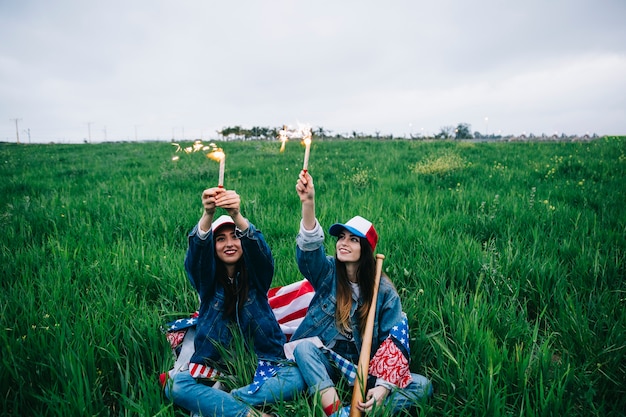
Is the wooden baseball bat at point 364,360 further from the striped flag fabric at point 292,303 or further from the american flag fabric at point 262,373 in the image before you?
the striped flag fabric at point 292,303

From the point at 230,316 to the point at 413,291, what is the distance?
4.96 ft

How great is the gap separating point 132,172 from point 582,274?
31.7 ft

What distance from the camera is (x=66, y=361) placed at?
1824mm

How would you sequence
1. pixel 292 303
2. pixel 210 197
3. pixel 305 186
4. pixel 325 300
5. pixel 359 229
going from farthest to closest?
pixel 292 303 → pixel 325 300 → pixel 359 229 → pixel 305 186 → pixel 210 197

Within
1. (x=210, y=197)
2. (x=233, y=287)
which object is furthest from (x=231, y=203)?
(x=233, y=287)

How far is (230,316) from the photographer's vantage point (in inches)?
94.3

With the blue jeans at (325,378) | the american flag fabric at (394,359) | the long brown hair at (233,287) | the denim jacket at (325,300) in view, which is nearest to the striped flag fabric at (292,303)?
the denim jacket at (325,300)

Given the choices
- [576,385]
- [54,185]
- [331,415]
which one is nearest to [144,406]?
[331,415]

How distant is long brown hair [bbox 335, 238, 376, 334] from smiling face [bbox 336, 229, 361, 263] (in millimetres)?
35

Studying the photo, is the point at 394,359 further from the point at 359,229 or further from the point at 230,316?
the point at 230,316

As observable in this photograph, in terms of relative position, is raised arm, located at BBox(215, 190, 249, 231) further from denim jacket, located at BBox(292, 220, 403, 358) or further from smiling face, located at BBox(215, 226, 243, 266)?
denim jacket, located at BBox(292, 220, 403, 358)

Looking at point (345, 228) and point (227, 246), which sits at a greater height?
point (345, 228)

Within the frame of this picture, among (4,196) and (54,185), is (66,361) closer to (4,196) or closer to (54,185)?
(4,196)

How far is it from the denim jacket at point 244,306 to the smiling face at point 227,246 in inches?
3.8
